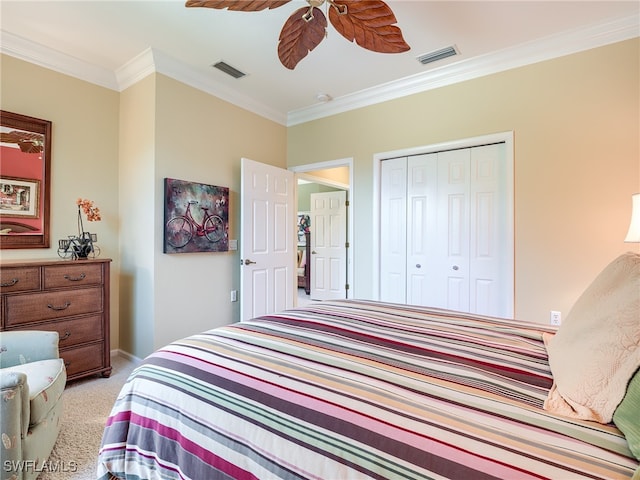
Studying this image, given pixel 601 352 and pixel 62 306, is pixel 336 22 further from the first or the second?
pixel 62 306

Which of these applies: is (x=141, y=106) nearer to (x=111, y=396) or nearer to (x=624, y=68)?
(x=111, y=396)

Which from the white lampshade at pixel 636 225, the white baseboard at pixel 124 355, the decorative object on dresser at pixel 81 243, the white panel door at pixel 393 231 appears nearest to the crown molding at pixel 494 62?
the white panel door at pixel 393 231

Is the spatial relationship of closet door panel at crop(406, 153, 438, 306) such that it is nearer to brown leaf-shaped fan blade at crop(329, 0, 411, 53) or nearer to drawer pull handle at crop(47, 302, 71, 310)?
brown leaf-shaped fan blade at crop(329, 0, 411, 53)

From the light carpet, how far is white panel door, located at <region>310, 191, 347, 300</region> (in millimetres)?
3802

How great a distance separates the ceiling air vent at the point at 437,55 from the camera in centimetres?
272

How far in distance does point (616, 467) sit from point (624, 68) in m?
3.03

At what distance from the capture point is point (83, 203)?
2.74 meters

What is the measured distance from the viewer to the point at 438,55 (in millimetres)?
2811

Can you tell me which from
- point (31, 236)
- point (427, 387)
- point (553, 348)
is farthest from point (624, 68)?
point (31, 236)

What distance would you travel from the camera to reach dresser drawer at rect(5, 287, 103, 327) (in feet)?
7.15

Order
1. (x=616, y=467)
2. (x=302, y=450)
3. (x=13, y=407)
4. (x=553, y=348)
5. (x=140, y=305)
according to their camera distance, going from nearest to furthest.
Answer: (x=616, y=467)
(x=302, y=450)
(x=553, y=348)
(x=13, y=407)
(x=140, y=305)

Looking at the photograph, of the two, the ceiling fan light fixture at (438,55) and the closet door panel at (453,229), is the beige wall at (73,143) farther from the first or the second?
the closet door panel at (453,229)

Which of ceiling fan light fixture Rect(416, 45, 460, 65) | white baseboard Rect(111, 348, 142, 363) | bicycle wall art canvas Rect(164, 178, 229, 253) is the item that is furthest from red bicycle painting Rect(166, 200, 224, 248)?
ceiling fan light fixture Rect(416, 45, 460, 65)

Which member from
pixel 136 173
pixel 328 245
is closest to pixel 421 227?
pixel 136 173
